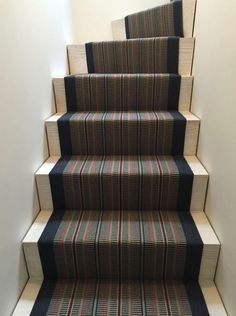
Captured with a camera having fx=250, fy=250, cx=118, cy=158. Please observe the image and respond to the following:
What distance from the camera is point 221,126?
100 centimetres

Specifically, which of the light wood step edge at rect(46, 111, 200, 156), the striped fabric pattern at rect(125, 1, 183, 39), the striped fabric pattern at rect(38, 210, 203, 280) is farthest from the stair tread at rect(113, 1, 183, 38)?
the striped fabric pattern at rect(38, 210, 203, 280)

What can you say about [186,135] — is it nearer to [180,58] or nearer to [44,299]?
[180,58]

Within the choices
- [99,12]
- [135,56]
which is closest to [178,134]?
[135,56]

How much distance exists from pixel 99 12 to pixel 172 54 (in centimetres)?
105

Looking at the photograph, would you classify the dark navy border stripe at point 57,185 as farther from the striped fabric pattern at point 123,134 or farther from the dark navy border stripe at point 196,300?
the dark navy border stripe at point 196,300

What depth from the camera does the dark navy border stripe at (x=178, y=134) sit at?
4.33 feet

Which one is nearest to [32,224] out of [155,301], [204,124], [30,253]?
[30,253]

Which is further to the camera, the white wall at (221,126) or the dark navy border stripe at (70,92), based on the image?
the dark navy border stripe at (70,92)

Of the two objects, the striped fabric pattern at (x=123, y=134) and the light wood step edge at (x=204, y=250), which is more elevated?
the striped fabric pattern at (x=123, y=134)

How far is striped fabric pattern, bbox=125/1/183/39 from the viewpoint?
1.63 meters

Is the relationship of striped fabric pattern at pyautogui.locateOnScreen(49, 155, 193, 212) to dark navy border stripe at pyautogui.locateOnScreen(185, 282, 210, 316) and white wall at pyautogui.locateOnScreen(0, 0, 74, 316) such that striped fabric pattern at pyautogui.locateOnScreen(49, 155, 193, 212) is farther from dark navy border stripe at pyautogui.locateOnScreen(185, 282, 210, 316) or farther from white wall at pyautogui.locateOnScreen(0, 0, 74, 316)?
dark navy border stripe at pyautogui.locateOnScreen(185, 282, 210, 316)

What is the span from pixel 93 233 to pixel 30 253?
0.91 feet

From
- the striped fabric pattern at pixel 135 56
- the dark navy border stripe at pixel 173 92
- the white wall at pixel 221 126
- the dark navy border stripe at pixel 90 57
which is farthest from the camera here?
the dark navy border stripe at pixel 90 57

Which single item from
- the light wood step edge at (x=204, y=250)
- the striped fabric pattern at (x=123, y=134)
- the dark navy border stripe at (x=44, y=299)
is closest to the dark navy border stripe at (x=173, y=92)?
the striped fabric pattern at (x=123, y=134)
